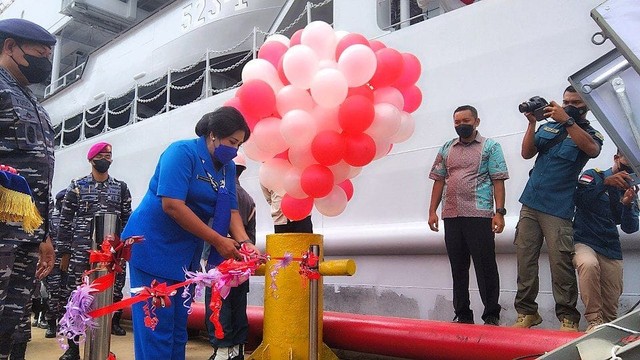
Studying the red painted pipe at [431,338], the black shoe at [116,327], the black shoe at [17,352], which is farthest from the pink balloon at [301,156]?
the black shoe at [116,327]

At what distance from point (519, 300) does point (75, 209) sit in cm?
267

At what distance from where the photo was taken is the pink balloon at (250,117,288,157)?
2.36 m

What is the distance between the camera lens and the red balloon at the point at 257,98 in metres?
2.34

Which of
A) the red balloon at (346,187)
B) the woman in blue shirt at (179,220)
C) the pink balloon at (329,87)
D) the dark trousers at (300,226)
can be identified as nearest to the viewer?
the woman in blue shirt at (179,220)

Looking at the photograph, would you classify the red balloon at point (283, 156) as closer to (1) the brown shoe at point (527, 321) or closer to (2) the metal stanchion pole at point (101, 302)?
(2) the metal stanchion pole at point (101, 302)

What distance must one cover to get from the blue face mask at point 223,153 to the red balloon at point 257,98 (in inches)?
24.1

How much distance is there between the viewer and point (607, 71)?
3.89 ft

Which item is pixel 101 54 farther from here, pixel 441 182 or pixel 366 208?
pixel 441 182

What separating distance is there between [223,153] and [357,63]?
765 mm

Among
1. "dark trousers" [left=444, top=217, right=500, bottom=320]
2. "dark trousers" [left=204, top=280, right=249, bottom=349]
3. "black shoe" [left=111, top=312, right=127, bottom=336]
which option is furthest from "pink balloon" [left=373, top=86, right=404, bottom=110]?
"black shoe" [left=111, top=312, right=127, bottom=336]

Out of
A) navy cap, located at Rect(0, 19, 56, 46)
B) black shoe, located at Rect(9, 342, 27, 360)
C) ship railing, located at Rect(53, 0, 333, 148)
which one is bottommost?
black shoe, located at Rect(9, 342, 27, 360)

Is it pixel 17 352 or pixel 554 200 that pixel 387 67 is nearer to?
pixel 554 200

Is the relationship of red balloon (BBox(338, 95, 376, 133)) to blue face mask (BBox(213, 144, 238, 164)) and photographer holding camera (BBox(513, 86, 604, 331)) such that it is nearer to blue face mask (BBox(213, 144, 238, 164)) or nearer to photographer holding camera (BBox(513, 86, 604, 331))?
blue face mask (BBox(213, 144, 238, 164))

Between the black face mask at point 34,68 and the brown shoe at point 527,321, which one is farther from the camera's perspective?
the brown shoe at point 527,321
